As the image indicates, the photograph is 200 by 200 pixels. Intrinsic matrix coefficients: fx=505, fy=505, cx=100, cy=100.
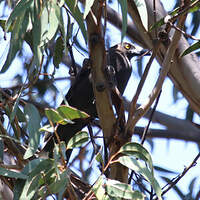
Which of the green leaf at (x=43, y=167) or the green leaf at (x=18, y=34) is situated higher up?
the green leaf at (x=18, y=34)

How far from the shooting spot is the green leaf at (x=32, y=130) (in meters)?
1.60

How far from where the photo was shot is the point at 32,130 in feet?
5.30

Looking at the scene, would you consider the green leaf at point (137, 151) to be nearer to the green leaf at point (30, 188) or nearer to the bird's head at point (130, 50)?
the green leaf at point (30, 188)

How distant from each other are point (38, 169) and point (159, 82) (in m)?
0.64

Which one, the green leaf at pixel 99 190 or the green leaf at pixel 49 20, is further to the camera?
the green leaf at pixel 49 20

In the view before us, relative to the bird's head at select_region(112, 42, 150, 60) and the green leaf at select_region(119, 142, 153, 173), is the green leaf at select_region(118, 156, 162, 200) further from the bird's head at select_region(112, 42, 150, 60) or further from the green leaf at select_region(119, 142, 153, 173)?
the bird's head at select_region(112, 42, 150, 60)

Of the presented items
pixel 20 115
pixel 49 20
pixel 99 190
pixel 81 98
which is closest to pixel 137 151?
pixel 99 190

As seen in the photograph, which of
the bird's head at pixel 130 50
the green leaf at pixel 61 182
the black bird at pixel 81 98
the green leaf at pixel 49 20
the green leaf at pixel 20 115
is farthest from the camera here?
the bird's head at pixel 130 50

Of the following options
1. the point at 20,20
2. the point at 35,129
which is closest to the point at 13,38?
the point at 20,20

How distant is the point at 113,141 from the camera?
6.24 ft

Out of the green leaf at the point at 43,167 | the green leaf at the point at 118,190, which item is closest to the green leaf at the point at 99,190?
the green leaf at the point at 118,190


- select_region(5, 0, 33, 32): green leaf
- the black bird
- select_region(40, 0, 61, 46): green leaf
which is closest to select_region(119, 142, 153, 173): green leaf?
select_region(40, 0, 61, 46): green leaf

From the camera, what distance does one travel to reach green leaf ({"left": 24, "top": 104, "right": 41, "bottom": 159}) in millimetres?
1601

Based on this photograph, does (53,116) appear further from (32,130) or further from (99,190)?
(99,190)
